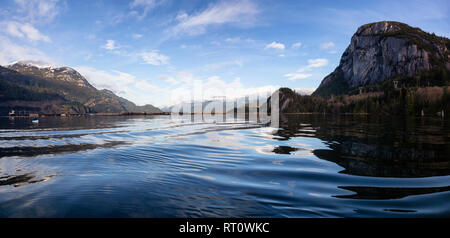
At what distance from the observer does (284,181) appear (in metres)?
8.94

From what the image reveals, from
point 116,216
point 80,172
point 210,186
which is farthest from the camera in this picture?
point 80,172

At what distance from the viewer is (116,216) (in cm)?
584

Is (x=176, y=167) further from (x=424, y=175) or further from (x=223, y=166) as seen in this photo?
(x=424, y=175)

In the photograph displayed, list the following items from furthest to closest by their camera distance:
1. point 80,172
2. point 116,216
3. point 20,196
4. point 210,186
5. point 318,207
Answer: point 80,172
point 210,186
point 20,196
point 318,207
point 116,216

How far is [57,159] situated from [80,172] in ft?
15.2

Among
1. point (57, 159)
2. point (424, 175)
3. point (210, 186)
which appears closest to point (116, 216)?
point (210, 186)

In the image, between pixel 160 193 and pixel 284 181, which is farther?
pixel 284 181

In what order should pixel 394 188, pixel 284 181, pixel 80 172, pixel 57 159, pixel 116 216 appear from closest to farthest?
pixel 116 216
pixel 394 188
pixel 284 181
pixel 80 172
pixel 57 159

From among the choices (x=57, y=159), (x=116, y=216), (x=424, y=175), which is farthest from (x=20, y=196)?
(x=424, y=175)
